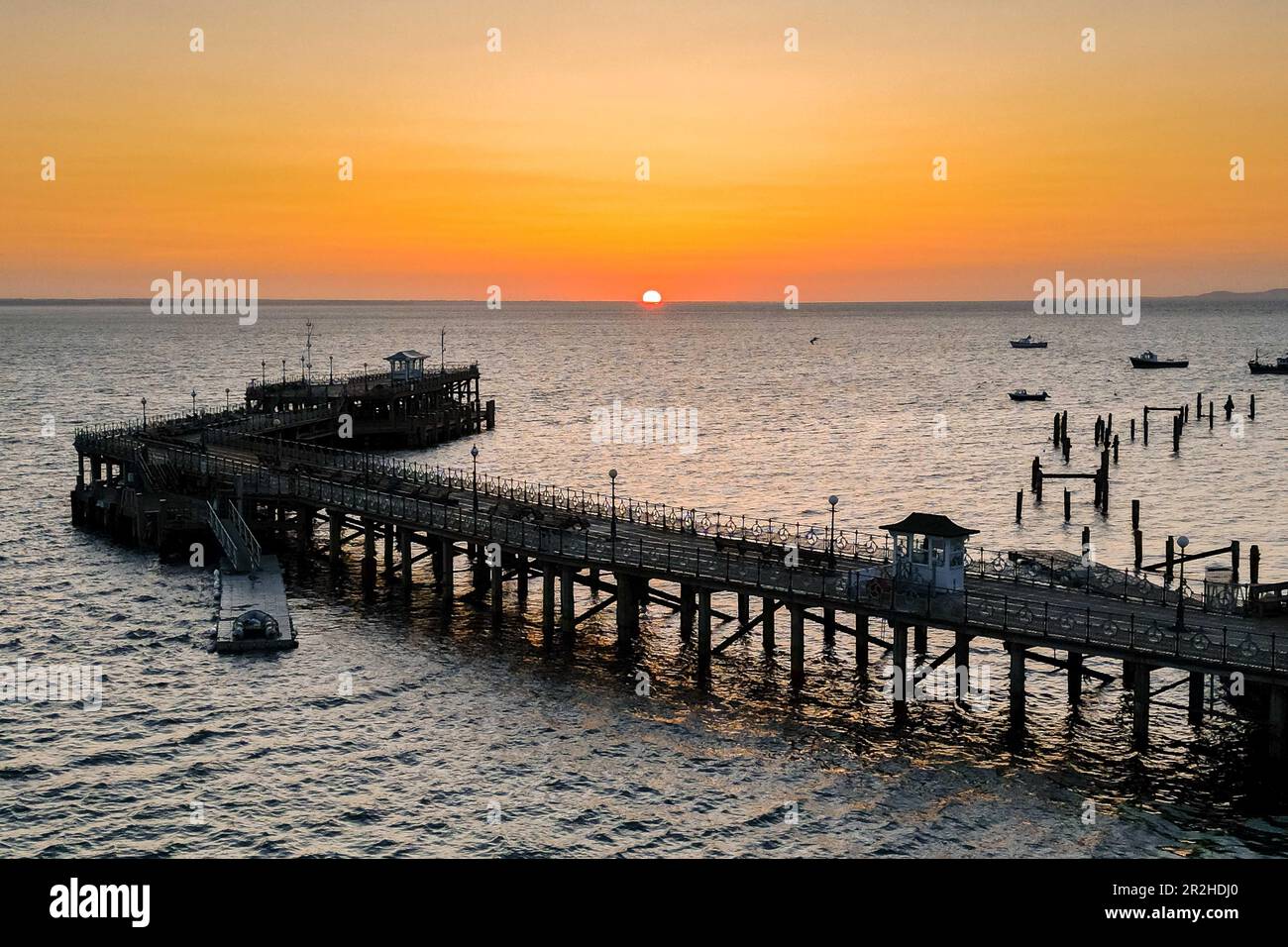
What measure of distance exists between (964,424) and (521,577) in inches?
3373

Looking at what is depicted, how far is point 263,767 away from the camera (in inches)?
1485

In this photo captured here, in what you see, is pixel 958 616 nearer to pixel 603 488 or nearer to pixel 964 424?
pixel 603 488

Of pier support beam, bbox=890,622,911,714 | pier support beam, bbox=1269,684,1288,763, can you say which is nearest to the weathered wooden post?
pier support beam, bbox=890,622,911,714

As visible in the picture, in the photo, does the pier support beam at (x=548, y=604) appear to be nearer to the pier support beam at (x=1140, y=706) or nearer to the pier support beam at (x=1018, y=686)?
the pier support beam at (x=1018, y=686)

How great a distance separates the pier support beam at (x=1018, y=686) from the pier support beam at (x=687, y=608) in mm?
13709

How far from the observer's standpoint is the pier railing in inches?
1474

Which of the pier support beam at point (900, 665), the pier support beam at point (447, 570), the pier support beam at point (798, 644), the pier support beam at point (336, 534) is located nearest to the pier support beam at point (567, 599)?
the pier support beam at point (447, 570)

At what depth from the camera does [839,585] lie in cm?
4406

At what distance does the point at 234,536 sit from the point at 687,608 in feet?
80.5

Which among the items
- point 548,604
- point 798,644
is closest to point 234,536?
point 548,604

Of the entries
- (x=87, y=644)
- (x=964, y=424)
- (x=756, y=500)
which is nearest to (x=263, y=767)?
(x=87, y=644)

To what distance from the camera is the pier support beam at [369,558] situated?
197ft

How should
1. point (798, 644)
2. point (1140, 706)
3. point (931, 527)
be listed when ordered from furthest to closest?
1. point (798, 644)
2. point (931, 527)
3. point (1140, 706)

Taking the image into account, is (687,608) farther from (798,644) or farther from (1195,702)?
(1195,702)
